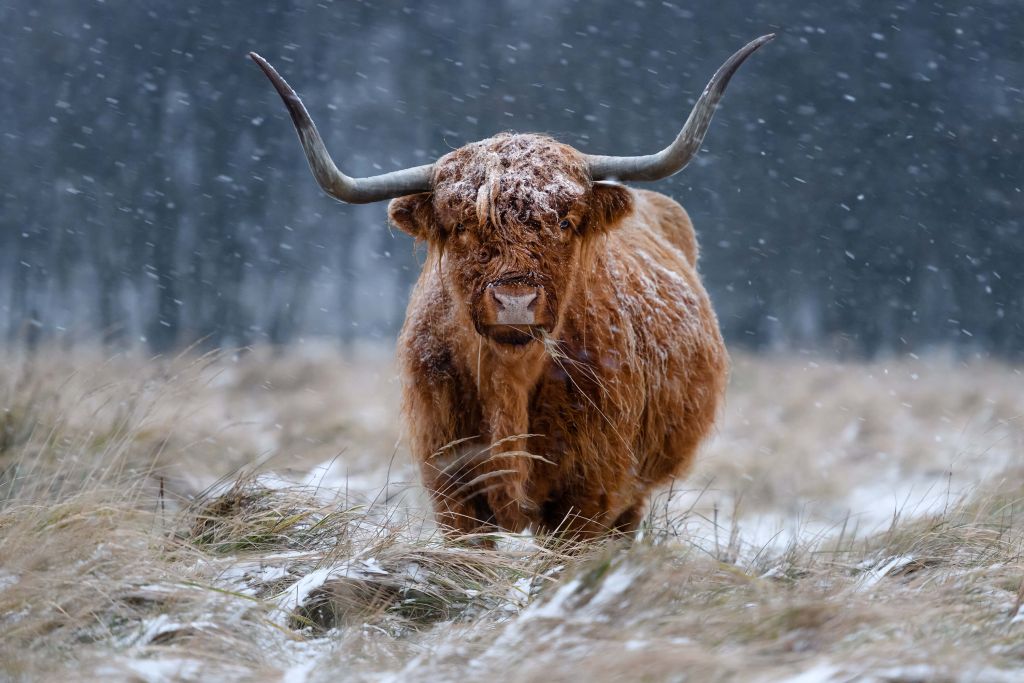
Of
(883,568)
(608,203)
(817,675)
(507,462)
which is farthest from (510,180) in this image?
(817,675)

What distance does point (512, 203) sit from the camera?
4102mm

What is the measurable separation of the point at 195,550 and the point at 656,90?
1488 cm

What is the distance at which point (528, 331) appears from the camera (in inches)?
160

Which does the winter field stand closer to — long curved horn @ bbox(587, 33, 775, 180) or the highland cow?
the highland cow

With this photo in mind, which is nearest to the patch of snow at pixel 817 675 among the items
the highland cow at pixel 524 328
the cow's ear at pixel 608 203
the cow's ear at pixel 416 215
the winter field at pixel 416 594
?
the winter field at pixel 416 594

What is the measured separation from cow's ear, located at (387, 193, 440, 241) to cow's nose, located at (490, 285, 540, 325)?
57cm

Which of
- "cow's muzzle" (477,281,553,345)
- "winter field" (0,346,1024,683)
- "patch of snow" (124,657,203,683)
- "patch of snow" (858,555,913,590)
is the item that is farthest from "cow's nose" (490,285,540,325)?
"patch of snow" (124,657,203,683)

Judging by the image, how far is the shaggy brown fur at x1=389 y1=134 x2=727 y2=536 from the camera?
410 cm

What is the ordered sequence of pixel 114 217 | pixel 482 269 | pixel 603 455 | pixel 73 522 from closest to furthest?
pixel 73 522
pixel 482 269
pixel 603 455
pixel 114 217

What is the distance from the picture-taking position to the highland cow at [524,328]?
4070 millimetres

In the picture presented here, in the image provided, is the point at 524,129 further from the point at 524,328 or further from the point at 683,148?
the point at 524,328

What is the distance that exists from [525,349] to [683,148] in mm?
1089

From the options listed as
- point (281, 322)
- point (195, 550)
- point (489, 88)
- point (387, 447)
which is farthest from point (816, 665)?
point (489, 88)

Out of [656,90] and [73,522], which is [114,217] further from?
[73,522]
